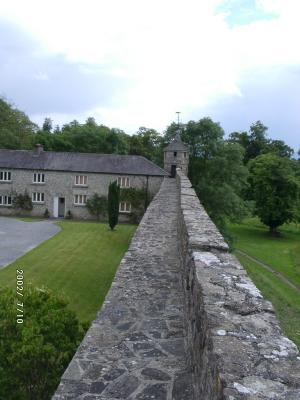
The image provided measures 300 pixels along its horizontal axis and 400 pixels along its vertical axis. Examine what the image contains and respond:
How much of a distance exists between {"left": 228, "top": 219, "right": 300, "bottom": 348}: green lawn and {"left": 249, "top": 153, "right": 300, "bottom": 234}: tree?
241 cm

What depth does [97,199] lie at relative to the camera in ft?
136

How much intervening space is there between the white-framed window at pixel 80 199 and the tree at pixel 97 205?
57cm

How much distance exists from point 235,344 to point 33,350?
5367mm

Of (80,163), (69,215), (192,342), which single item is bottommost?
(69,215)

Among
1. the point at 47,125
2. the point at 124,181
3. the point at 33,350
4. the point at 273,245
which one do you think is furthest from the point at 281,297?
the point at 47,125

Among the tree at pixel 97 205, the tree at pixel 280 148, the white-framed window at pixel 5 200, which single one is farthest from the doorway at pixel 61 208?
the tree at pixel 280 148

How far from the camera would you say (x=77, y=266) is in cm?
2256

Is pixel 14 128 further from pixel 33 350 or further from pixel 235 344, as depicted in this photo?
pixel 235 344

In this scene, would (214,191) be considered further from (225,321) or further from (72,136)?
(72,136)

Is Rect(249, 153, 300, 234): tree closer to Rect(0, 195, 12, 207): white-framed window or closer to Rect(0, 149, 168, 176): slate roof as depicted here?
Rect(0, 149, 168, 176): slate roof

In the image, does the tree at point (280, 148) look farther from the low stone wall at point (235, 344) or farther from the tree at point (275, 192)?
the low stone wall at point (235, 344)

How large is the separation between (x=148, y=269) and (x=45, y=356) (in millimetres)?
2810

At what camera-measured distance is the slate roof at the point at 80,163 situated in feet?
135

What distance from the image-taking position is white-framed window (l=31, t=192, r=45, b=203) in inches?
1665
